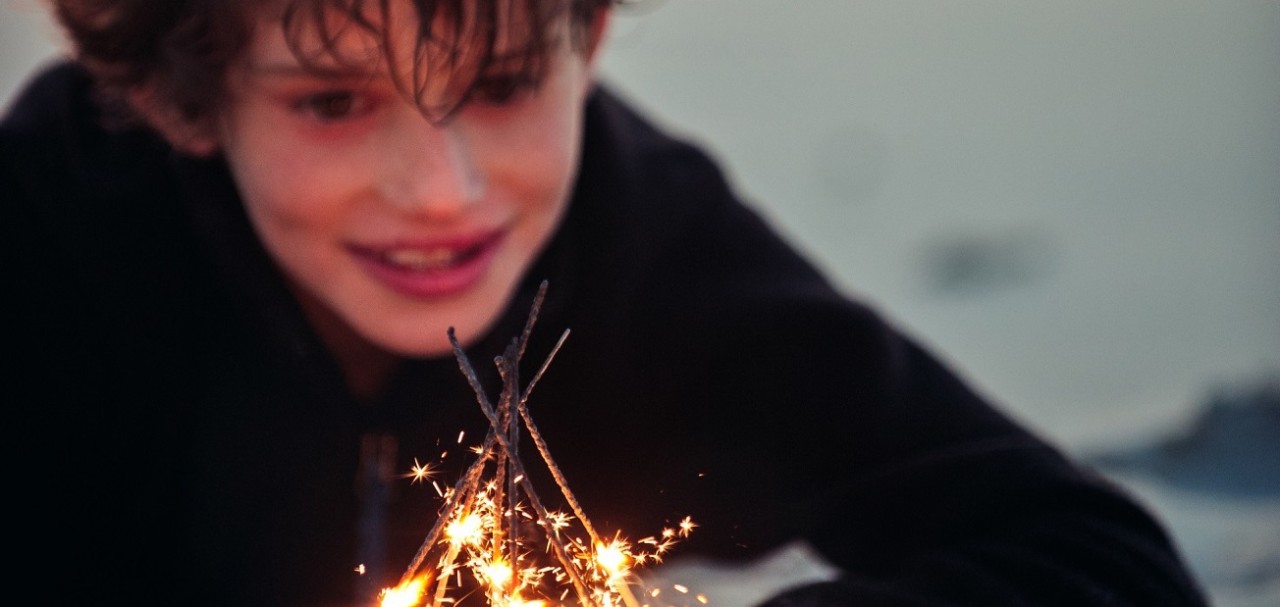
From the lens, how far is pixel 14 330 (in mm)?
993

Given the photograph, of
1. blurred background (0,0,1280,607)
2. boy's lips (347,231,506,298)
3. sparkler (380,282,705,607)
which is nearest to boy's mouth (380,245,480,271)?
boy's lips (347,231,506,298)

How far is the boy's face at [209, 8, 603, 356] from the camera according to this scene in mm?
816

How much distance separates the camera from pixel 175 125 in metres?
0.96

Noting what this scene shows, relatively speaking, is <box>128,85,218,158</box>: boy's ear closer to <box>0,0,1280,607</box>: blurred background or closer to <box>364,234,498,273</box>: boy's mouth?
<box>364,234,498,273</box>: boy's mouth

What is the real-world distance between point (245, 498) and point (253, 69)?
0.37m

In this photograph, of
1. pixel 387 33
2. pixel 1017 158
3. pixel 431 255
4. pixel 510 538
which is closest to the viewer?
pixel 510 538

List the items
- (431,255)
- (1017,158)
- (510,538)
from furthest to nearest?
(1017,158) → (431,255) → (510,538)

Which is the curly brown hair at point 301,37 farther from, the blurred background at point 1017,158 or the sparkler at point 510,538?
the blurred background at point 1017,158

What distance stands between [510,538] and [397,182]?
34 centimetres

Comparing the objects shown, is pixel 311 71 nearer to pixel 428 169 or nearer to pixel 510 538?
pixel 428 169

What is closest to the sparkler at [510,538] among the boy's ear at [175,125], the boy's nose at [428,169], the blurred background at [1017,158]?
the boy's nose at [428,169]

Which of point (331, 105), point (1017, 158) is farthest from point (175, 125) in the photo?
point (1017, 158)

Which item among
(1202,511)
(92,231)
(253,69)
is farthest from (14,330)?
(1202,511)

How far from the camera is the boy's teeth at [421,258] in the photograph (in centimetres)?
87
